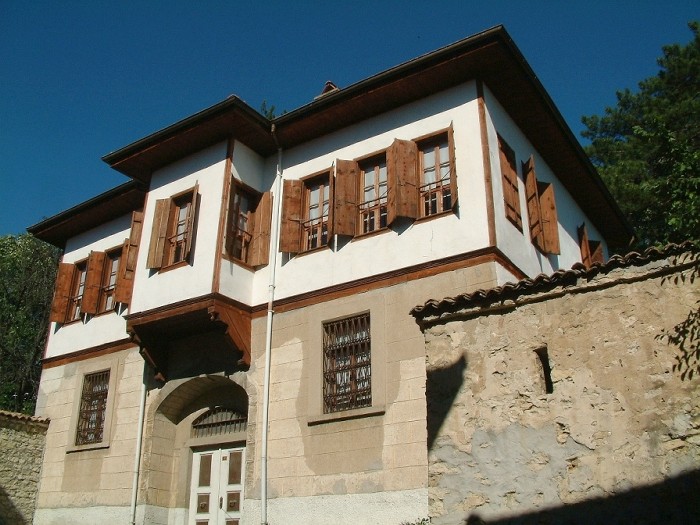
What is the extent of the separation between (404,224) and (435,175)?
106 centimetres

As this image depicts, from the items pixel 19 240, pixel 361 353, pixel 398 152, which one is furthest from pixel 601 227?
pixel 19 240

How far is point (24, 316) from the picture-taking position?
2684 cm

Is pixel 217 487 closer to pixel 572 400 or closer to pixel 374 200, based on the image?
pixel 374 200

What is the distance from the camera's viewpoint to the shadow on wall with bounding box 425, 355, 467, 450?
7.16 m

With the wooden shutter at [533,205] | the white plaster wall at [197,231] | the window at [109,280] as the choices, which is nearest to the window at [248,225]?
the white plaster wall at [197,231]

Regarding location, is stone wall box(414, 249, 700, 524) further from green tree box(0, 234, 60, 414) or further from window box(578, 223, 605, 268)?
green tree box(0, 234, 60, 414)

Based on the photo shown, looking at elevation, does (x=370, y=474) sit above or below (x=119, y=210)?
below

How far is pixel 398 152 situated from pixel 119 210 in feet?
26.8

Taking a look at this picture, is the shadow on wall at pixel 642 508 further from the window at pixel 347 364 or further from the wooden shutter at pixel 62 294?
the wooden shutter at pixel 62 294

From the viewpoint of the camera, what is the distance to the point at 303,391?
38.8 feet

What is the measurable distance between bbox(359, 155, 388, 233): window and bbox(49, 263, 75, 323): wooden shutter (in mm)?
8703

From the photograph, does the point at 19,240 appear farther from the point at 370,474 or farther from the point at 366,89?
the point at 370,474

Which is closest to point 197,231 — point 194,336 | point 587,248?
point 194,336

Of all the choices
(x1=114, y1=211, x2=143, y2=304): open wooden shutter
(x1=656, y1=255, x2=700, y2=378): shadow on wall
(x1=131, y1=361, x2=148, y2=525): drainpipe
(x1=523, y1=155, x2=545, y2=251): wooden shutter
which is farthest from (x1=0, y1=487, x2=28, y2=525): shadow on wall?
(x1=656, y1=255, x2=700, y2=378): shadow on wall
